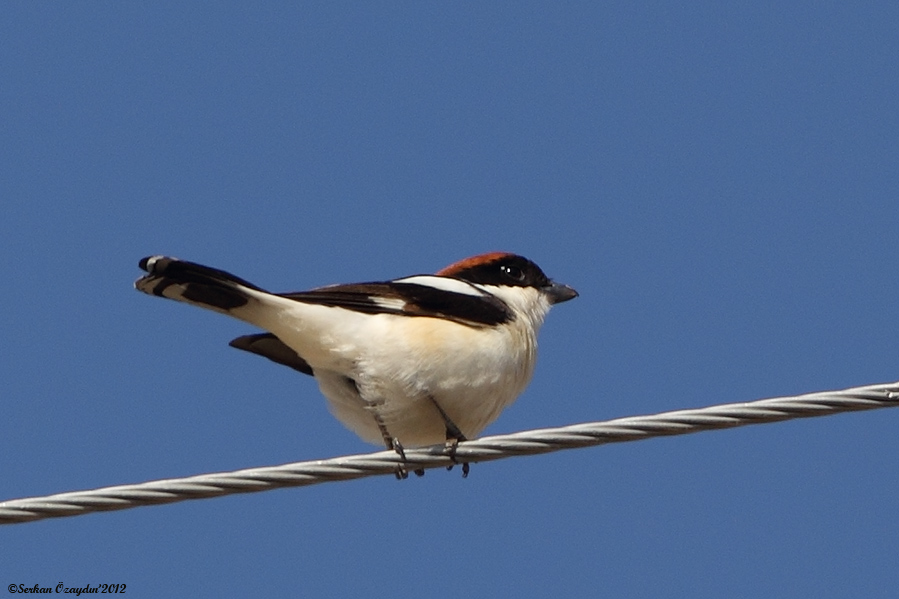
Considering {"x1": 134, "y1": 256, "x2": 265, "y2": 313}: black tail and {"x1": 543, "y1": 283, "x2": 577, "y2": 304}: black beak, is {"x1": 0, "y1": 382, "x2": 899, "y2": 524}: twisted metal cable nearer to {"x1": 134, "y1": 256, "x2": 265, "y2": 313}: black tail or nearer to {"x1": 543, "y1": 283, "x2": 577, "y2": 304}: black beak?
{"x1": 134, "y1": 256, "x2": 265, "y2": 313}: black tail

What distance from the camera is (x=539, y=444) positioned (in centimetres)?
561

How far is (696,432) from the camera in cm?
544

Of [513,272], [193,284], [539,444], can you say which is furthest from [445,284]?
[539,444]

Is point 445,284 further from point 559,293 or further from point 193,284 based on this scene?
point 193,284

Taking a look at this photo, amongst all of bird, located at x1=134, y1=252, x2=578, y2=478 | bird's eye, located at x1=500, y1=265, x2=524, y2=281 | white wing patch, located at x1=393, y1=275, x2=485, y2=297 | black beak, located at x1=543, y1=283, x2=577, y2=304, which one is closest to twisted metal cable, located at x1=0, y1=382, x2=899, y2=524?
bird, located at x1=134, y1=252, x2=578, y2=478

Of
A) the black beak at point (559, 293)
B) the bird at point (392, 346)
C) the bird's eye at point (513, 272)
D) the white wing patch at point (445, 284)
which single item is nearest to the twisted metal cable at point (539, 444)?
the bird at point (392, 346)

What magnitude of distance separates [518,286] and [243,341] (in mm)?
1684

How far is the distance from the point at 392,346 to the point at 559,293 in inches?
68.2

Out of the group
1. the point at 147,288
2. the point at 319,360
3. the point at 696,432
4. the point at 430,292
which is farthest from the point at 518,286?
the point at 696,432

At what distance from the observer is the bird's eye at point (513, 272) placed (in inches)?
329

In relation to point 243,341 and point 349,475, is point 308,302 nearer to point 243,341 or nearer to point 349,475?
point 243,341

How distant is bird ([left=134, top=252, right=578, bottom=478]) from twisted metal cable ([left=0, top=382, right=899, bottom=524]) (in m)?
1.44

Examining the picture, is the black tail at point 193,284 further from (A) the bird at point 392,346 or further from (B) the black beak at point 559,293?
(B) the black beak at point 559,293

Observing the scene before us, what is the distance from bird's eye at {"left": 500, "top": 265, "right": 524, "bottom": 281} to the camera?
27.5 ft
